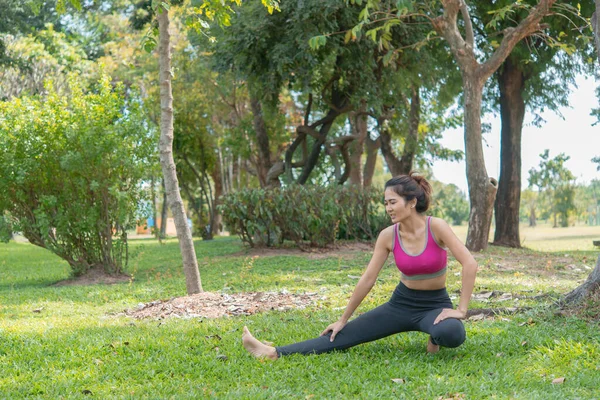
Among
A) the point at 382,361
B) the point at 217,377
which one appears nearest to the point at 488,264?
the point at 382,361

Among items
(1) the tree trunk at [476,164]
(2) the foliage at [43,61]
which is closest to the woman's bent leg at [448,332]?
(1) the tree trunk at [476,164]

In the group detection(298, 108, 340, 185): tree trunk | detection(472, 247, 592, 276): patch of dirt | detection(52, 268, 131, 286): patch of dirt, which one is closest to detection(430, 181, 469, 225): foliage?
detection(298, 108, 340, 185): tree trunk

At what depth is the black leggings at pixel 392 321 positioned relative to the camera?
500 centimetres

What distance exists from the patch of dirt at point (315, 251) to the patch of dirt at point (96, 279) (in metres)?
3.58

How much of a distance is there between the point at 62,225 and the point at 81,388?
6858 millimetres

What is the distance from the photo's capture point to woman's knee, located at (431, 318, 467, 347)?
4688 millimetres

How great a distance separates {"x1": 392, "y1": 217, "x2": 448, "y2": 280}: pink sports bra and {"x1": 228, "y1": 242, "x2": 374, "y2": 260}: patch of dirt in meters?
8.40

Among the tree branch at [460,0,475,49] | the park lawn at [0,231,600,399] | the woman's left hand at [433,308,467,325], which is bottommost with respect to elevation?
the park lawn at [0,231,600,399]

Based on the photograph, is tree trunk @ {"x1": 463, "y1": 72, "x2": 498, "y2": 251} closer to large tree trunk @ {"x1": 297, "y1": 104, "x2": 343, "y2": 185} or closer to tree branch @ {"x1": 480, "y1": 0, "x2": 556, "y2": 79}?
tree branch @ {"x1": 480, "y1": 0, "x2": 556, "y2": 79}

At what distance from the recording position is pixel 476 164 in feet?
44.2

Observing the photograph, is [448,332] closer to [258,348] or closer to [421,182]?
[421,182]

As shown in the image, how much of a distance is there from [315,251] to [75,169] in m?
5.47

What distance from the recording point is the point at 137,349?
18.0ft

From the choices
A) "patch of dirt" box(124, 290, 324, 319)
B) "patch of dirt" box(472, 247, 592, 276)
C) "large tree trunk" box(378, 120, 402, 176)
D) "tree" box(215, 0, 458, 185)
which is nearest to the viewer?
"patch of dirt" box(124, 290, 324, 319)
